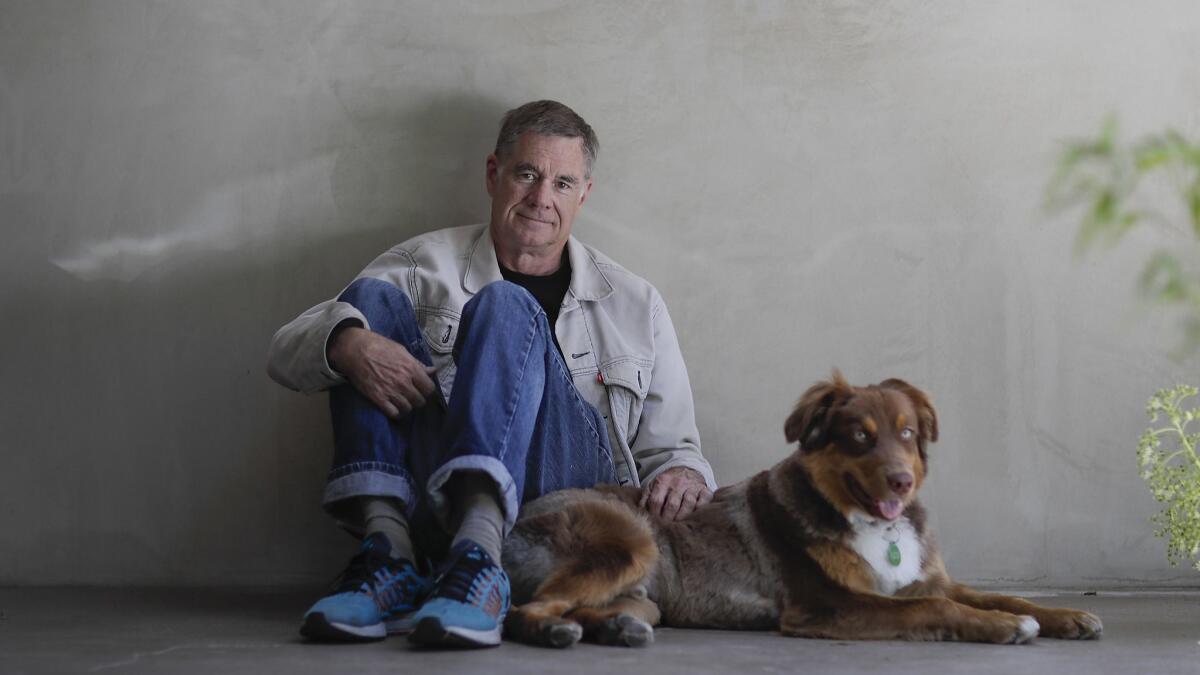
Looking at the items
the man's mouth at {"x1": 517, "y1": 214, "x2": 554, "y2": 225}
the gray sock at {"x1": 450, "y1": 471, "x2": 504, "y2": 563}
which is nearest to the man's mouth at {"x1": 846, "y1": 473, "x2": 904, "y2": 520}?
the gray sock at {"x1": 450, "y1": 471, "x2": 504, "y2": 563}

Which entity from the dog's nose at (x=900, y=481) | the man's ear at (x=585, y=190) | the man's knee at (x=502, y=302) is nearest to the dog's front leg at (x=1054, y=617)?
the dog's nose at (x=900, y=481)

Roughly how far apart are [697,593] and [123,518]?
1.90 metres

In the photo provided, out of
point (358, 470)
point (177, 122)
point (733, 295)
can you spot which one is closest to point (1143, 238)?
point (733, 295)

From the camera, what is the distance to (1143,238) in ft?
11.6

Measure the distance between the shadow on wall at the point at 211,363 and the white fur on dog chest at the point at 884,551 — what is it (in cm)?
168

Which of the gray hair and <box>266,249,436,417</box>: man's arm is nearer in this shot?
<box>266,249,436,417</box>: man's arm

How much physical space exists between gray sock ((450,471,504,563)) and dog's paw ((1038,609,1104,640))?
1.22 m

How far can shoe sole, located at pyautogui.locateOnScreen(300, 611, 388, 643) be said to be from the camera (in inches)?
84.9

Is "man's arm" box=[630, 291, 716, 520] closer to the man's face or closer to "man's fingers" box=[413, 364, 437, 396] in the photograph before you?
the man's face

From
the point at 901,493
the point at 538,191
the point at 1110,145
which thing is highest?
the point at 1110,145

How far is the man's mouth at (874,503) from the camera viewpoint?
2.37 m

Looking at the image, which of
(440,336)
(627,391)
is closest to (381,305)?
(440,336)

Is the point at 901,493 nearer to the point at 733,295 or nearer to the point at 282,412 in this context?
the point at 733,295

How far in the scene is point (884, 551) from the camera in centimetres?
244
